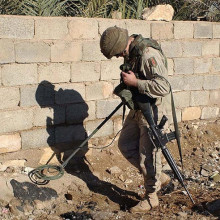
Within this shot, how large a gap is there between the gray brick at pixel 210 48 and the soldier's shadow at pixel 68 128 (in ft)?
7.46

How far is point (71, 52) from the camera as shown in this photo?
5371mm

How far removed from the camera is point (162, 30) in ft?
20.2

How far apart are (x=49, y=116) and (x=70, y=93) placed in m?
0.40

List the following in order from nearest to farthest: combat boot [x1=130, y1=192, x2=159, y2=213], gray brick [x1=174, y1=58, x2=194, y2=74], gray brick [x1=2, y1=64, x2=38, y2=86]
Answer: combat boot [x1=130, y1=192, x2=159, y2=213], gray brick [x1=2, y1=64, x2=38, y2=86], gray brick [x1=174, y1=58, x2=194, y2=74]

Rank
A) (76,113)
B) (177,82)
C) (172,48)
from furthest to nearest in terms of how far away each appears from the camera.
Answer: (177,82) < (172,48) < (76,113)

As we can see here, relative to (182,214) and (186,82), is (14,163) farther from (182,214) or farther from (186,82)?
(186,82)

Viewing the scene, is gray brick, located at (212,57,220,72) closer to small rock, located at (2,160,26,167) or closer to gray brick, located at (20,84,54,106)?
gray brick, located at (20,84,54,106)

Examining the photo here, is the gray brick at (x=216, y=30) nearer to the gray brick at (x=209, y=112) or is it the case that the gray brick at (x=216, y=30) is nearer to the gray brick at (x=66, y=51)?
the gray brick at (x=209, y=112)

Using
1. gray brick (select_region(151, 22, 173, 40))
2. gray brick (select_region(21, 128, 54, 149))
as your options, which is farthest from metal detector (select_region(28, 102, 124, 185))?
gray brick (select_region(151, 22, 173, 40))

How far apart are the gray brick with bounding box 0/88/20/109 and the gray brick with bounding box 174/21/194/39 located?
2589 mm

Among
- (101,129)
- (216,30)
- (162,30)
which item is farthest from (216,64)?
(101,129)

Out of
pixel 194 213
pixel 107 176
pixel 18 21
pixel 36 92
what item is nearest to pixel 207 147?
pixel 107 176

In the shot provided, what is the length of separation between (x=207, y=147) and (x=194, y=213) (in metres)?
2.24

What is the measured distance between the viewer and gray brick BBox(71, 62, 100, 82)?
5441 mm
